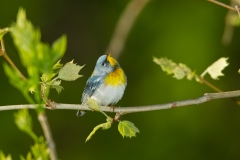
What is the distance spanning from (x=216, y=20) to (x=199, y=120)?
1.99 ft

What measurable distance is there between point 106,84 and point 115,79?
4 centimetres

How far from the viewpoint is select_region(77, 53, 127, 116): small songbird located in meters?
1.73

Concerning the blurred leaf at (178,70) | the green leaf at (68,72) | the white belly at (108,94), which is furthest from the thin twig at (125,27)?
the green leaf at (68,72)

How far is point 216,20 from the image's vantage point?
2982 mm

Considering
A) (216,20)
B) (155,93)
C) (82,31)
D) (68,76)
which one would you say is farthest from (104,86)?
(82,31)

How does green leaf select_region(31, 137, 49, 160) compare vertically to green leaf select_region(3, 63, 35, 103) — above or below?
below

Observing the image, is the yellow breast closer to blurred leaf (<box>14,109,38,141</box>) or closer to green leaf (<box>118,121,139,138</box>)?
green leaf (<box>118,121,139,138</box>)

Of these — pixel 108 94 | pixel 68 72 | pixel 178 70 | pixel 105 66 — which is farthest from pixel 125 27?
pixel 68 72

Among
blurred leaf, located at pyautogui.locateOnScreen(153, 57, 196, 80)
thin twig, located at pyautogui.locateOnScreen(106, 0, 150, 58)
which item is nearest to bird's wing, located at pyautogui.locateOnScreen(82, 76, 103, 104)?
thin twig, located at pyautogui.locateOnScreen(106, 0, 150, 58)

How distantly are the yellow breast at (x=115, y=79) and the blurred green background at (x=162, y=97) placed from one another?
1.11 m

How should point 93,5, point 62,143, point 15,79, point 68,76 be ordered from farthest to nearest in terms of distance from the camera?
point 93,5 → point 62,143 → point 68,76 → point 15,79

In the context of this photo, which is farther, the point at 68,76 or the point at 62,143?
the point at 62,143

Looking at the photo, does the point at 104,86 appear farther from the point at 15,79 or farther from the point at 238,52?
the point at 238,52

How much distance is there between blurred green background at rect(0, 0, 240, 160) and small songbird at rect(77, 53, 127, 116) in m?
1.10
